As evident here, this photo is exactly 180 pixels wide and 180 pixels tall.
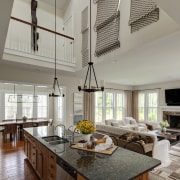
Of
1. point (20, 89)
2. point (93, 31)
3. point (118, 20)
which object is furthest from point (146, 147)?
point (20, 89)

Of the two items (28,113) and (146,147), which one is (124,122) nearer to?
(146,147)

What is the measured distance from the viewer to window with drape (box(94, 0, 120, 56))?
405 cm

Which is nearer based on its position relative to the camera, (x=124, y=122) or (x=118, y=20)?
(x=118, y=20)

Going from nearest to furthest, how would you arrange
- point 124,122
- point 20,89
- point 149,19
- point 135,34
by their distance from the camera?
point 149,19, point 135,34, point 124,122, point 20,89

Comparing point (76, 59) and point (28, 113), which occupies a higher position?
point (76, 59)

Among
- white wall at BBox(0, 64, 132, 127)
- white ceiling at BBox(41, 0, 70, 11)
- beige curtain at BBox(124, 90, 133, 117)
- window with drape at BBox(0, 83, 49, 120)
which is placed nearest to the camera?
white wall at BBox(0, 64, 132, 127)

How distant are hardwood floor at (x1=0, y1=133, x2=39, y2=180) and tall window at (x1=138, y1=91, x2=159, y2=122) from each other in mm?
7236

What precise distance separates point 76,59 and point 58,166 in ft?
14.1

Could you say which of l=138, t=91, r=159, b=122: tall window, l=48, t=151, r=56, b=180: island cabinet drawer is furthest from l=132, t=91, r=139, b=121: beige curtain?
l=48, t=151, r=56, b=180: island cabinet drawer

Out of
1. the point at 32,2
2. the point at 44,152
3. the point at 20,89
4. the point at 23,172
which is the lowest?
the point at 23,172

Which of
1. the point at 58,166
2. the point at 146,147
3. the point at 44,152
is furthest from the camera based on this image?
the point at 146,147

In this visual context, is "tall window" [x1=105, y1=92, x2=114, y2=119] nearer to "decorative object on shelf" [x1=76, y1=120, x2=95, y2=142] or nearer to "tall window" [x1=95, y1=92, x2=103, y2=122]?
"tall window" [x1=95, y1=92, x2=103, y2=122]

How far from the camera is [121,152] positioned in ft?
8.14

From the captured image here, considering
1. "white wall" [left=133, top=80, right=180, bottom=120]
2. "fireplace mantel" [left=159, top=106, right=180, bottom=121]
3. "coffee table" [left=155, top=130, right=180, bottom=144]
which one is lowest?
"coffee table" [left=155, top=130, right=180, bottom=144]
